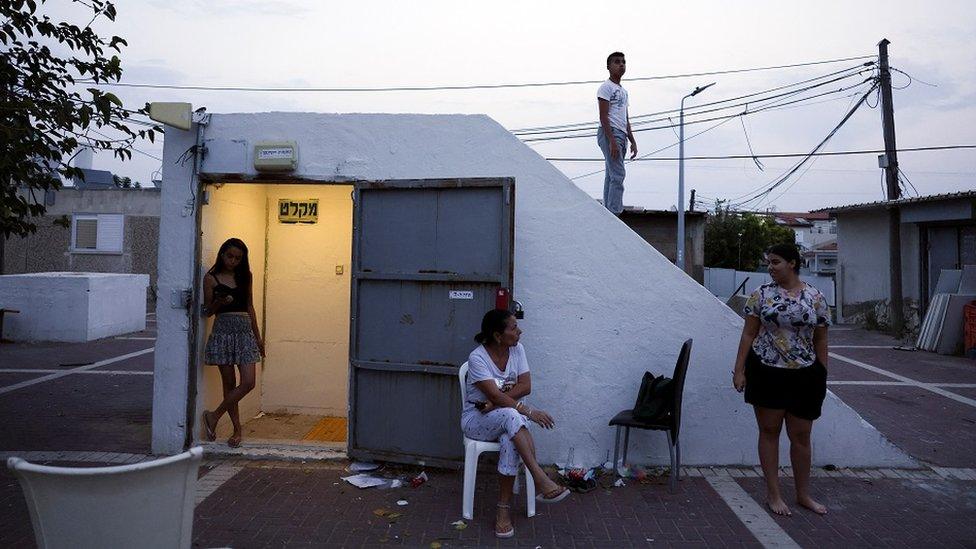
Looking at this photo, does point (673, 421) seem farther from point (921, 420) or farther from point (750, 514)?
point (921, 420)

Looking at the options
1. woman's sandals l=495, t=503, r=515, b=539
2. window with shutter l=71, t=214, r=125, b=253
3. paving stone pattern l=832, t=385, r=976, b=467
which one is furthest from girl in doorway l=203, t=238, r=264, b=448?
window with shutter l=71, t=214, r=125, b=253

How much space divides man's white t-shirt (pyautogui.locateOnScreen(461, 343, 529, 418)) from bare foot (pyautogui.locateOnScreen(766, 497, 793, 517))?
1.92m

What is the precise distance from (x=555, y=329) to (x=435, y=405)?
3.73 ft

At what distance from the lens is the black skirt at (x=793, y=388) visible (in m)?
4.62

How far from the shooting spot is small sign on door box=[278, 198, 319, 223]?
7.32 meters

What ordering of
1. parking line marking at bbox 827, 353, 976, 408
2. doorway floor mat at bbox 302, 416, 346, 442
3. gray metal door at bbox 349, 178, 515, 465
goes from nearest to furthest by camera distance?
gray metal door at bbox 349, 178, 515, 465 → doorway floor mat at bbox 302, 416, 346, 442 → parking line marking at bbox 827, 353, 976, 408

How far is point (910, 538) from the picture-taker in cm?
427

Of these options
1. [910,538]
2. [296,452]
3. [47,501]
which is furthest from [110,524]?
[910,538]

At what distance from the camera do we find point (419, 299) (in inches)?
215

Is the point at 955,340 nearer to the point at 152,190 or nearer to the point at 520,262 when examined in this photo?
the point at 520,262

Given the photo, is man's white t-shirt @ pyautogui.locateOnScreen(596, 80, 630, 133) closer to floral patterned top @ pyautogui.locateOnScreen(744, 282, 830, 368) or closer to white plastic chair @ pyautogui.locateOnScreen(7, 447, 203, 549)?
floral patterned top @ pyautogui.locateOnScreen(744, 282, 830, 368)

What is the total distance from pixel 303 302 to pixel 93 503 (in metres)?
5.30

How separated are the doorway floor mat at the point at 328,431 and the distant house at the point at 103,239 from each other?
17.6 metres

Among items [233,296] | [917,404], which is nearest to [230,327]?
[233,296]
